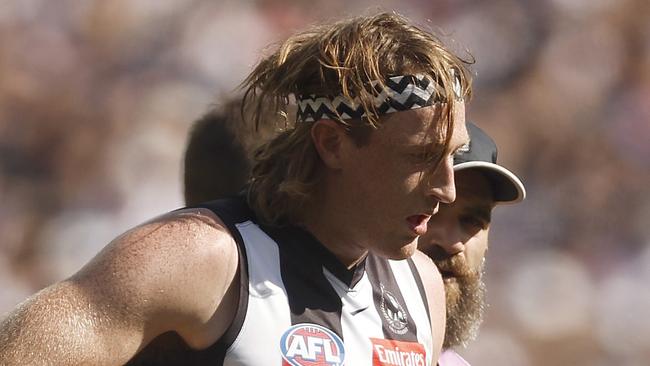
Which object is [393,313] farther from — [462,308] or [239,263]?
[462,308]

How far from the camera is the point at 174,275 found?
203cm

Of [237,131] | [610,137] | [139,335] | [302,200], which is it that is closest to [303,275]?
[302,200]

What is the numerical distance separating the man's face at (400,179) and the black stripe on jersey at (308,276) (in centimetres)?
11

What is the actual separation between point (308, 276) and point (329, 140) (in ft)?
0.98

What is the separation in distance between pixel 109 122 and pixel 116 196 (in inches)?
12.4

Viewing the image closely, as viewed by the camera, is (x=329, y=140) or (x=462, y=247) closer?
(x=329, y=140)

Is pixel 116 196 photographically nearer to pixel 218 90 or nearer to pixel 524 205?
pixel 218 90

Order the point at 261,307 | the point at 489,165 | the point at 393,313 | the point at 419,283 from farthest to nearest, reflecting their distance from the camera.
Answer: the point at 489,165 → the point at 419,283 → the point at 393,313 → the point at 261,307

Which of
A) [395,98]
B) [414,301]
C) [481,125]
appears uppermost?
[395,98]

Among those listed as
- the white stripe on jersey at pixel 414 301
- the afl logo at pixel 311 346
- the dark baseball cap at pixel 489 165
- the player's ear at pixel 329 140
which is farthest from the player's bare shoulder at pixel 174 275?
the dark baseball cap at pixel 489 165

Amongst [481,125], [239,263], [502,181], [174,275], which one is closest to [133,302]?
[174,275]

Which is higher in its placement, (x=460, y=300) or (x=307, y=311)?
(x=307, y=311)

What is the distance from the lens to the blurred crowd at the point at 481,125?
446 cm

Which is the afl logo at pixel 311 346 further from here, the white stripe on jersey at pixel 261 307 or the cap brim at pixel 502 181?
the cap brim at pixel 502 181
